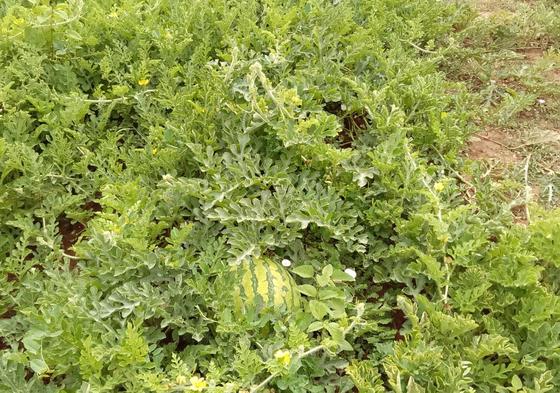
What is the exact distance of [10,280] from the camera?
315 centimetres

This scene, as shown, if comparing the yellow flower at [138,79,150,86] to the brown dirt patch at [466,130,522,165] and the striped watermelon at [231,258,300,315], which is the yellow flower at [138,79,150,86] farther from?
the brown dirt patch at [466,130,522,165]

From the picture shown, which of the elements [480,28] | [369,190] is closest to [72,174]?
[369,190]

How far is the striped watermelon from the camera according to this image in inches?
107

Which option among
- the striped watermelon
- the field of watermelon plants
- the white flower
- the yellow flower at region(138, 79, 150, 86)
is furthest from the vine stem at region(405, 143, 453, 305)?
the yellow flower at region(138, 79, 150, 86)

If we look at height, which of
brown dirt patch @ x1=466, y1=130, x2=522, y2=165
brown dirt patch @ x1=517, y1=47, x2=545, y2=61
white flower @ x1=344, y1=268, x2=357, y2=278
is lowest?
brown dirt patch @ x1=466, y1=130, x2=522, y2=165

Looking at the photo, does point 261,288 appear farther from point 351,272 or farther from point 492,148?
point 492,148

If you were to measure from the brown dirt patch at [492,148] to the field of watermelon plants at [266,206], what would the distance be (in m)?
0.02

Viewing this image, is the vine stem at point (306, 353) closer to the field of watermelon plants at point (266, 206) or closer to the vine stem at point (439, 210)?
the field of watermelon plants at point (266, 206)

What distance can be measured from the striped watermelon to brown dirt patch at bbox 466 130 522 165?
1.84 m

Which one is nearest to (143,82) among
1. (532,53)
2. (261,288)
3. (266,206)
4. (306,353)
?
(266,206)

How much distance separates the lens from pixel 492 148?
13.6ft

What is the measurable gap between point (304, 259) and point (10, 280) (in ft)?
5.05

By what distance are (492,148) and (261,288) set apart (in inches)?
86.3

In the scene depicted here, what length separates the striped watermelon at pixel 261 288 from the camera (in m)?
2.73
